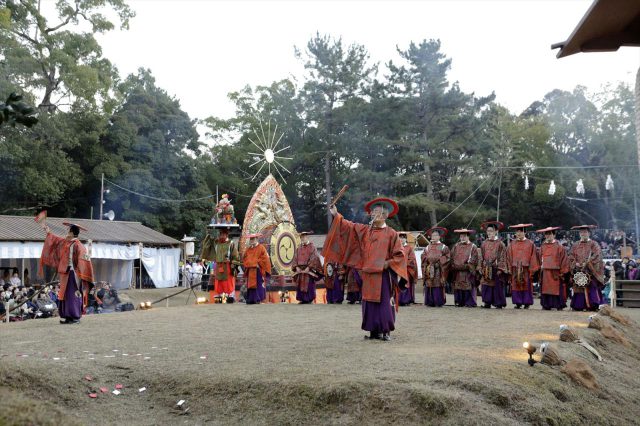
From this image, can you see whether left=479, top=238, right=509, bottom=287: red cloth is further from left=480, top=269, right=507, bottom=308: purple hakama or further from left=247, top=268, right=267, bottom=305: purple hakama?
left=247, top=268, right=267, bottom=305: purple hakama

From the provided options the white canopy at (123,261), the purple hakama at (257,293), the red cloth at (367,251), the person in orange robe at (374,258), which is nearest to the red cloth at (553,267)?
the person in orange robe at (374,258)

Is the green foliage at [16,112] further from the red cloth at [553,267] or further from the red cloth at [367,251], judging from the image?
the red cloth at [553,267]

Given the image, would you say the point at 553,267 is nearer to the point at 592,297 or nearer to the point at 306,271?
the point at 592,297

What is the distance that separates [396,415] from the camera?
518cm

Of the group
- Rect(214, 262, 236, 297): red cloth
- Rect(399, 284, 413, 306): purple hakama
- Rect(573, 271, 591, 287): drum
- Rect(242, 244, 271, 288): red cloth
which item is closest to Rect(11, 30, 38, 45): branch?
Rect(214, 262, 236, 297): red cloth

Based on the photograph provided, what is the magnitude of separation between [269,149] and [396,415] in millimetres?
17735

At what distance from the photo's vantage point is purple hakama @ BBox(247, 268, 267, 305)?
17094 mm

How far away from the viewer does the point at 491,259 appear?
1521 centimetres

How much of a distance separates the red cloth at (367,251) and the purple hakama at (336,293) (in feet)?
26.9

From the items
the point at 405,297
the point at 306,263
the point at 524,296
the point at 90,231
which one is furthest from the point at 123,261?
the point at 524,296

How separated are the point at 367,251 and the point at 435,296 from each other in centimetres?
755

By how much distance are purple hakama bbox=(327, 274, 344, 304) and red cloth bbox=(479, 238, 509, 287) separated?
4077 mm

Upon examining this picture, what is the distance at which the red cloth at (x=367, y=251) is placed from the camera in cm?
891

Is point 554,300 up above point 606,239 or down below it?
below
